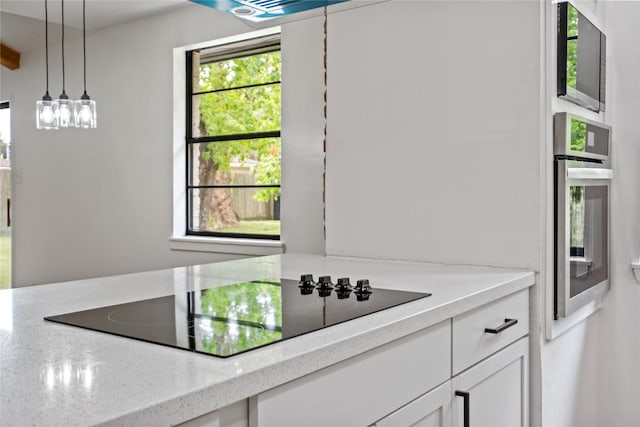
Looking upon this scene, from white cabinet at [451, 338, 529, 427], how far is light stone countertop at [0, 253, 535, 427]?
7.3 inches

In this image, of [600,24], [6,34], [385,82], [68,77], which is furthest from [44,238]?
[600,24]

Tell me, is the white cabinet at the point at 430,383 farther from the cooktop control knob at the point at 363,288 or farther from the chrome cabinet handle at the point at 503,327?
the cooktop control knob at the point at 363,288

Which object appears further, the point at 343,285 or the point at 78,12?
the point at 78,12

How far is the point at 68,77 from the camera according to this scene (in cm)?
438

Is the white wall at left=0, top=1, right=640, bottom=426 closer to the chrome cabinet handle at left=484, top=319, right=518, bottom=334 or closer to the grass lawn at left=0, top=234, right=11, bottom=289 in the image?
the chrome cabinet handle at left=484, top=319, right=518, bottom=334

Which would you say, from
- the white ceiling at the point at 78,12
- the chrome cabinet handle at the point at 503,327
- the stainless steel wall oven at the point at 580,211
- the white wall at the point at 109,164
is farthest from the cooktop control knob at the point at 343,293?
the white ceiling at the point at 78,12

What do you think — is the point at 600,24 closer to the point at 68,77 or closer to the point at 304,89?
the point at 304,89

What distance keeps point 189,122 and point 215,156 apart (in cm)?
28

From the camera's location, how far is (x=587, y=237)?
2.02 metres

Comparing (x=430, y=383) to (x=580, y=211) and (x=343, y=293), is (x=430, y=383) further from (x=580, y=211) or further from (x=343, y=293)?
(x=580, y=211)

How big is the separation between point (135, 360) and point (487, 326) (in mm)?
968

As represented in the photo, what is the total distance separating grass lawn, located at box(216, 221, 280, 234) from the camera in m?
3.21

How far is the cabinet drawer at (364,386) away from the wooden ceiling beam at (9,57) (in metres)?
4.68

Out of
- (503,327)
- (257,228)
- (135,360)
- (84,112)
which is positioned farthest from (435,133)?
(84,112)
